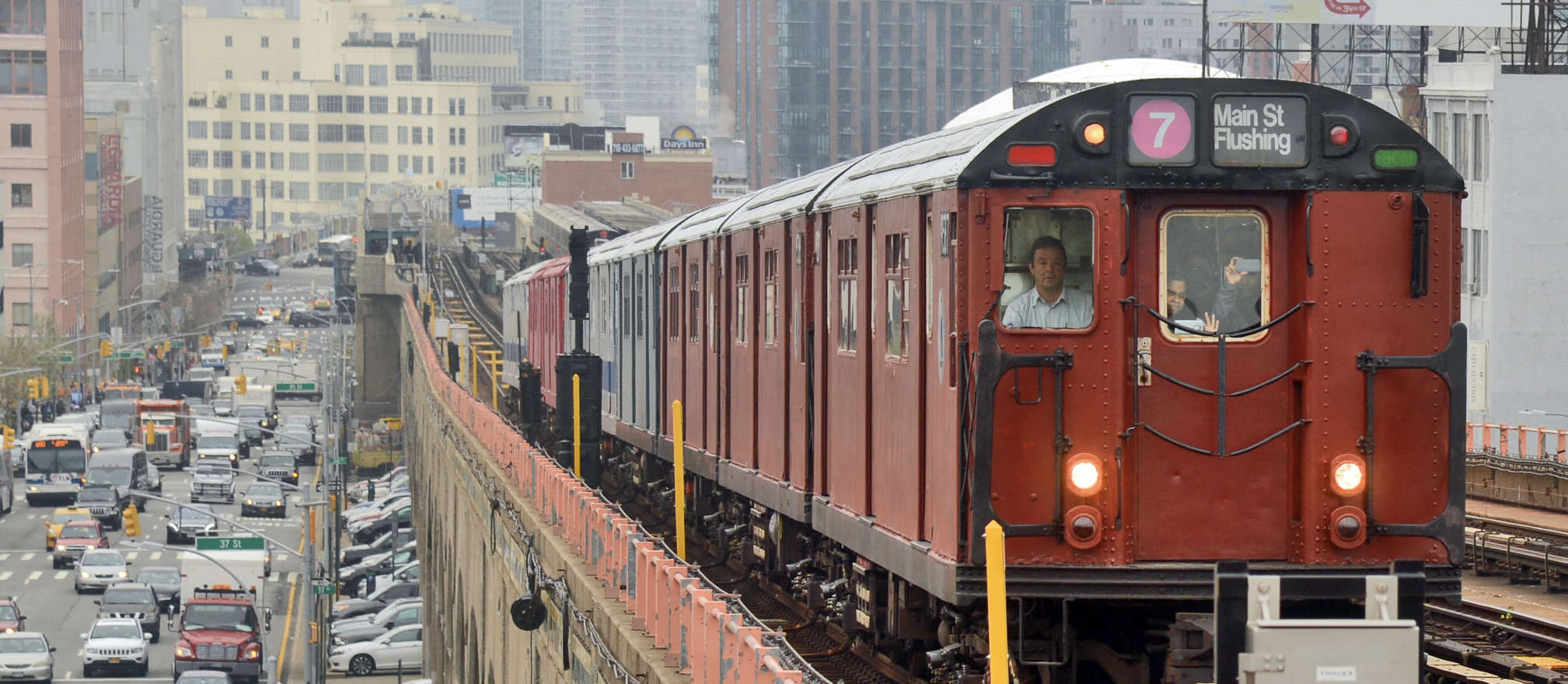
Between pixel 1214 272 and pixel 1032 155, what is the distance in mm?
1064

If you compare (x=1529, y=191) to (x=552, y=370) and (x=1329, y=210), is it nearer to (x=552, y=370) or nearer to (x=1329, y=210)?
(x=552, y=370)

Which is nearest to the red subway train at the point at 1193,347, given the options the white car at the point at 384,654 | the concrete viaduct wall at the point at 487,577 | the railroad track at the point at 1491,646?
the concrete viaduct wall at the point at 487,577

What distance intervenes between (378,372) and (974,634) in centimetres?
10596

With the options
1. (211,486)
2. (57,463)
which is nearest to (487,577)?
(211,486)

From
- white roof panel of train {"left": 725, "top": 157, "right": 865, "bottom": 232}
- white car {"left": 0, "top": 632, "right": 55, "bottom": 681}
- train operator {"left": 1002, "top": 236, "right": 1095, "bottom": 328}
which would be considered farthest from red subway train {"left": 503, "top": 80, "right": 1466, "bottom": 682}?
white car {"left": 0, "top": 632, "right": 55, "bottom": 681}

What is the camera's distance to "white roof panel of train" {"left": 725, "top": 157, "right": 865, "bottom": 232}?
54.3 ft

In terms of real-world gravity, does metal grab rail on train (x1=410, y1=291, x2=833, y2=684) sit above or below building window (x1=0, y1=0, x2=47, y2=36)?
below

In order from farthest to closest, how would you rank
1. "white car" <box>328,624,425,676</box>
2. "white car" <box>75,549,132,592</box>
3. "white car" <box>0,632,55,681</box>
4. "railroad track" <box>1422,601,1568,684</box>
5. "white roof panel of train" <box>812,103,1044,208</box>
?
"white car" <box>75,549,132,592</box>
"white car" <box>328,624,425,676</box>
"white car" <box>0,632,55,681</box>
"railroad track" <box>1422,601,1568,684</box>
"white roof panel of train" <box>812,103,1044,208</box>

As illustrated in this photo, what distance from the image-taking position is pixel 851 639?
16328 mm

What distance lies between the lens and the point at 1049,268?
11.5 metres

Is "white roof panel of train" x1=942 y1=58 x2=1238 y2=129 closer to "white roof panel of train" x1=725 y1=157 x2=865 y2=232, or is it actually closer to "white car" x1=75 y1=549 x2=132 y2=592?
"white car" x1=75 y1=549 x2=132 y2=592

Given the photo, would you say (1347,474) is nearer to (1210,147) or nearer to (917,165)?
(1210,147)

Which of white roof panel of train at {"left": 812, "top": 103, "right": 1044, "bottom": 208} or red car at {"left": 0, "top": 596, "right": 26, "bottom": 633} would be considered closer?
white roof panel of train at {"left": 812, "top": 103, "right": 1044, "bottom": 208}

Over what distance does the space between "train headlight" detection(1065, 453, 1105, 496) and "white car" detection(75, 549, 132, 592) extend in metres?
50.7
